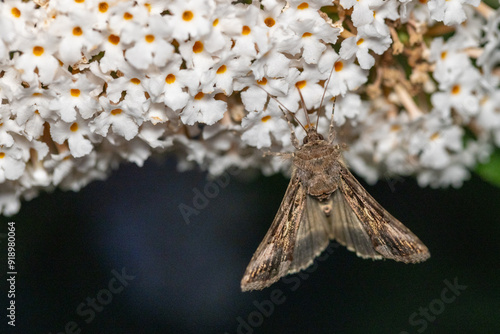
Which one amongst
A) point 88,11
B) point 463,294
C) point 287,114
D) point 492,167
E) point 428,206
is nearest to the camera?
point 88,11

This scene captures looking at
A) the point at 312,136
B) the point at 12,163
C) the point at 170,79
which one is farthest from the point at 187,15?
the point at 12,163

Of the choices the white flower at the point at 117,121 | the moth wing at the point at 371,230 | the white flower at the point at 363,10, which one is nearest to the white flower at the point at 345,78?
the white flower at the point at 363,10

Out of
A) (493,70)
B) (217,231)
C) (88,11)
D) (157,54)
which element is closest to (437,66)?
(493,70)

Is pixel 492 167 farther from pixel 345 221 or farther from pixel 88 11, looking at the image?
pixel 88 11

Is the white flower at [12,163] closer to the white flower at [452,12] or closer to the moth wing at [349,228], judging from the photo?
the moth wing at [349,228]

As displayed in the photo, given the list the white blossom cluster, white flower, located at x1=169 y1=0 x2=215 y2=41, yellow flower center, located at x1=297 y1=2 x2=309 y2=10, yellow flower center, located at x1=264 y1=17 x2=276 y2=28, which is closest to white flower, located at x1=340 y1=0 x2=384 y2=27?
the white blossom cluster

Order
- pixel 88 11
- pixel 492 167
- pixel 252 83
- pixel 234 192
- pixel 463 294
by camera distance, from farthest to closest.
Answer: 1. pixel 234 192
2. pixel 463 294
3. pixel 492 167
4. pixel 252 83
5. pixel 88 11

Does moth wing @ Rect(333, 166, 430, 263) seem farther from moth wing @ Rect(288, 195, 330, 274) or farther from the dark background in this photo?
the dark background

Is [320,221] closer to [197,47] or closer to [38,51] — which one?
[197,47]
